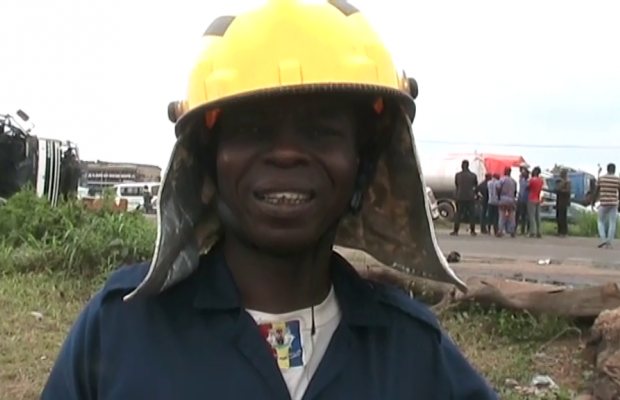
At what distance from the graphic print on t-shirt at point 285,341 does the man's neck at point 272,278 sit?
0.04 m

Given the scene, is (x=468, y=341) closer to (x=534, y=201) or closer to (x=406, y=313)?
(x=406, y=313)

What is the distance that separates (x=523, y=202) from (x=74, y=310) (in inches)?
532

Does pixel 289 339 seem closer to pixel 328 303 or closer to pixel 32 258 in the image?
pixel 328 303

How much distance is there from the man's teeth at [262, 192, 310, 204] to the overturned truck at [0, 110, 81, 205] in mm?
13367

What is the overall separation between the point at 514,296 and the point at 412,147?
450cm

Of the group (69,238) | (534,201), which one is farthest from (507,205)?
(69,238)

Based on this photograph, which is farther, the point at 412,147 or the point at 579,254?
the point at 579,254

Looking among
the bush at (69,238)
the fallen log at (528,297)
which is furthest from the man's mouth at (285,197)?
the bush at (69,238)

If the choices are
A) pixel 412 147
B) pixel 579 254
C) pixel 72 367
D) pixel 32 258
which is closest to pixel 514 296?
pixel 32 258

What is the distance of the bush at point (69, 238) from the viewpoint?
7531 millimetres

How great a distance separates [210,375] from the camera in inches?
63.6

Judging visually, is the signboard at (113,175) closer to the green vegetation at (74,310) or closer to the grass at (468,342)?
the green vegetation at (74,310)

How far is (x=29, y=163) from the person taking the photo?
15.1 meters

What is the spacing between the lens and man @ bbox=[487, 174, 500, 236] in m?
18.1
